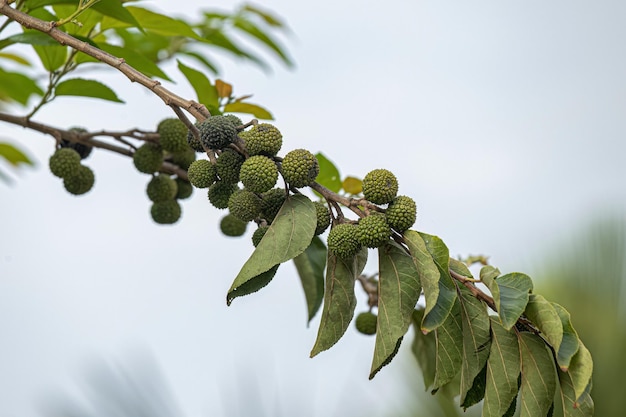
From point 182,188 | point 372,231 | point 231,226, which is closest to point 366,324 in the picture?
point 231,226

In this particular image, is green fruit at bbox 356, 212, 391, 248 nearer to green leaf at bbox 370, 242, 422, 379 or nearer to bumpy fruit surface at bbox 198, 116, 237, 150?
green leaf at bbox 370, 242, 422, 379

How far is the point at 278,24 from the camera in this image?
67.4 inches

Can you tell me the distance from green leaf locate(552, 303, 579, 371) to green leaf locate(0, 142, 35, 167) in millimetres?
1284

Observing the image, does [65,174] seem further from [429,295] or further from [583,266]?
[583,266]

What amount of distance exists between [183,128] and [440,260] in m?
0.51

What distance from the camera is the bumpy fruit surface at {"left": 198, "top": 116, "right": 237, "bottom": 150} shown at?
781mm

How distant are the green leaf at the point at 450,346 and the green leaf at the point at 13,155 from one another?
1.19 m

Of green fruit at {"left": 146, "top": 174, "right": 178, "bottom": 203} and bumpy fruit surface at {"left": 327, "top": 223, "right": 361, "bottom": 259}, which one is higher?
green fruit at {"left": 146, "top": 174, "right": 178, "bottom": 203}

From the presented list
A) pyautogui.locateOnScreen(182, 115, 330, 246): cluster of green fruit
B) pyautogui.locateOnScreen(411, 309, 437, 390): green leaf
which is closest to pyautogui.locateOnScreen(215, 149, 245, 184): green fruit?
pyautogui.locateOnScreen(182, 115, 330, 246): cluster of green fruit

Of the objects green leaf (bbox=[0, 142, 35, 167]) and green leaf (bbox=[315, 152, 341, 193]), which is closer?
green leaf (bbox=[315, 152, 341, 193])

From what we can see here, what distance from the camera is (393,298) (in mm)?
767

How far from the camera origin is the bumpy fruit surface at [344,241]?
0.76m

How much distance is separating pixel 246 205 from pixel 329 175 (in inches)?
19.2

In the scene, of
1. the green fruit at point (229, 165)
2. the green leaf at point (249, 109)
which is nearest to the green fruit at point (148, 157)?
the green leaf at point (249, 109)
